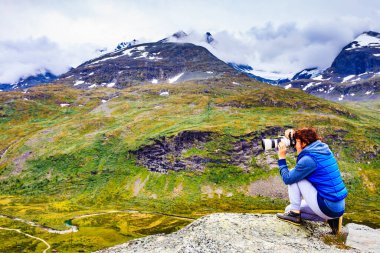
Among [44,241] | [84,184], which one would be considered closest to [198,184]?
[84,184]

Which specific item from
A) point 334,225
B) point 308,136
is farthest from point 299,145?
point 334,225

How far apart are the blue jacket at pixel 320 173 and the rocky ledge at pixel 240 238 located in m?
2.15

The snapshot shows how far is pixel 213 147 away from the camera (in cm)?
19862

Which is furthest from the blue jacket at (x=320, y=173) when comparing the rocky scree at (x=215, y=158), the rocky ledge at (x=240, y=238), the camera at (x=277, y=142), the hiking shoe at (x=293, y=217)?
the rocky scree at (x=215, y=158)

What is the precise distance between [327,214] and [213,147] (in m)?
185

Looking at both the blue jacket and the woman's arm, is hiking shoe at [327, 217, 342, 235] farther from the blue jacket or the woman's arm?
the woman's arm

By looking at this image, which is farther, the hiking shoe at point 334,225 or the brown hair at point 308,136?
the hiking shoe at point 334,225

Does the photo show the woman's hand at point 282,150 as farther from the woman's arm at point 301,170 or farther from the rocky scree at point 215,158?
the rocky scree at point 215,158

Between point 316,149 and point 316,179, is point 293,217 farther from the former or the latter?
point 316,149

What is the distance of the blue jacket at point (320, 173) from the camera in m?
13.1

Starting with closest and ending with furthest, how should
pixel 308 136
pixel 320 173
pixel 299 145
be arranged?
pixel 320 173, pixel 308 136, pixel 299 145

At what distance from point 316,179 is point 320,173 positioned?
28cm

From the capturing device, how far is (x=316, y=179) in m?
13.3

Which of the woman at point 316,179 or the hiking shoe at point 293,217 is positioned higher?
the woman at point 316,179
